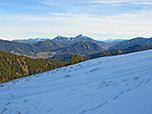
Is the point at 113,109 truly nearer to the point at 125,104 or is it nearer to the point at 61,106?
the point at 125,104

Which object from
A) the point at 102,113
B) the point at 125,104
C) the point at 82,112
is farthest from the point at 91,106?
the point at 125,104

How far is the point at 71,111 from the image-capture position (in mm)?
6020

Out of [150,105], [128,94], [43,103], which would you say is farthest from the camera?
[43,103]

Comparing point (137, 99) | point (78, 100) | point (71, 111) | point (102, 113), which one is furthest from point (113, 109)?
point (78, 100)

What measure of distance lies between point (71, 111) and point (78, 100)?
1.11 m

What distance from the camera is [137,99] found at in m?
5.41

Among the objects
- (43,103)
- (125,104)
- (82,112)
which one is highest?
(125,104)

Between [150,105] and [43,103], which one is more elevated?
[150,105]

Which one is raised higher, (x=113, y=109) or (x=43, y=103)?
(x=113, y=109)

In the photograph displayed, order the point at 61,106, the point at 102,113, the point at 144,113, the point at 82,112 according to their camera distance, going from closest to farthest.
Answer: the point at 144,113 → the point at 102,113 → the point at 82,112 → the point at 61,106

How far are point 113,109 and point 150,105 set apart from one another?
3.77ft

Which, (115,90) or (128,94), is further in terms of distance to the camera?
(115,90)

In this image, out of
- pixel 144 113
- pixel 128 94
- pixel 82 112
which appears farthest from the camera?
pixel 128 94

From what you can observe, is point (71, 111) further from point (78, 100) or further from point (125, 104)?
point (125, 104)
